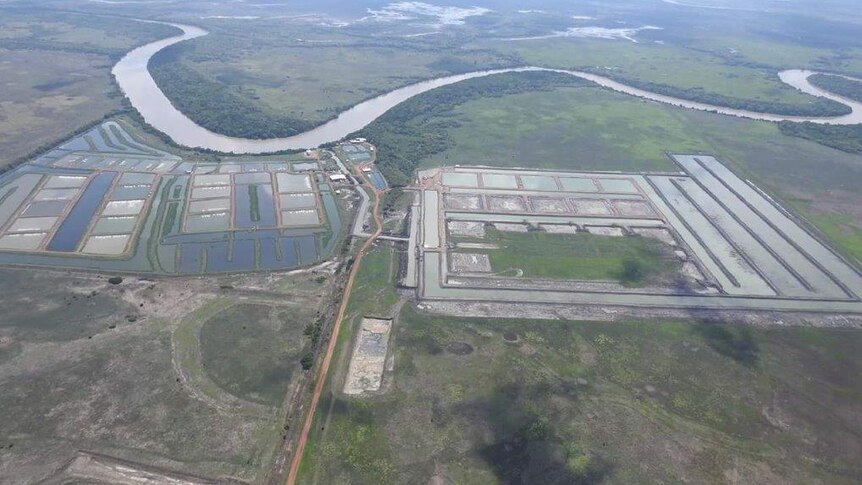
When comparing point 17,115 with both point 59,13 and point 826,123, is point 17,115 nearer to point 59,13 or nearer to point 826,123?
point 59,13

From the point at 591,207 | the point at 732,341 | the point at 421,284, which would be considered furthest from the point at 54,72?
the point at 732,341

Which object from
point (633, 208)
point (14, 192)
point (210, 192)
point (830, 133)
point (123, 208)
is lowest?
point (123, 208)

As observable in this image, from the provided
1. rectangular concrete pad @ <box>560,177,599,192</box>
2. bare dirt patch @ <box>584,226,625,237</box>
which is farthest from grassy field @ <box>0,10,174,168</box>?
bare dirt patch @ <box>584,226,625,237</box>

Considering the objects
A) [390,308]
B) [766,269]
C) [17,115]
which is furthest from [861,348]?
[17,115]

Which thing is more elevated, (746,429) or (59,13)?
(59,13)

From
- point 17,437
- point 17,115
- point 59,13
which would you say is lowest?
point 17,437

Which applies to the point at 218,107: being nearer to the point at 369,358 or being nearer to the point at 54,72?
Answer: the point at 54,72

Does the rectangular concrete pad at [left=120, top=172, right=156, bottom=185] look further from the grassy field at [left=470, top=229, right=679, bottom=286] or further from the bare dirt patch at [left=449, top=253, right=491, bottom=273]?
the grassy field at [left=470, top=229, right=679, bottom=286]
